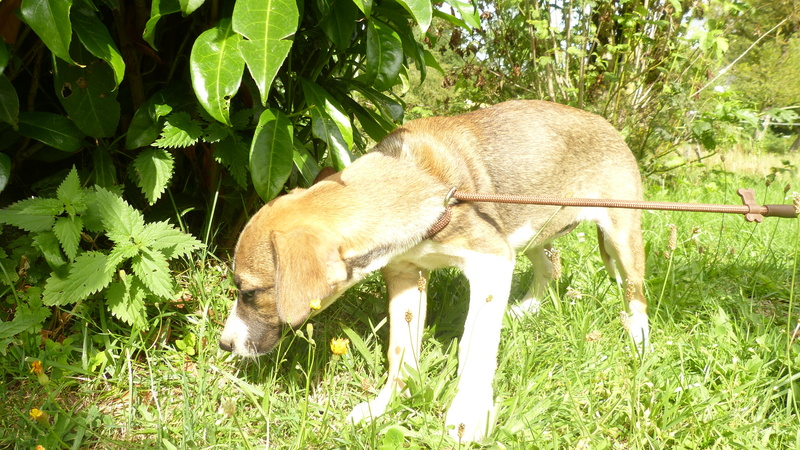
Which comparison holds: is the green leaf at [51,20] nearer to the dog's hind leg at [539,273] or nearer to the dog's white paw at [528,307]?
the dog's white paw at [528,307]

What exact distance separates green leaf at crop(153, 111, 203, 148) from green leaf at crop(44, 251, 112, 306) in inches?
22.0

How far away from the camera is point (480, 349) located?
2377 mm

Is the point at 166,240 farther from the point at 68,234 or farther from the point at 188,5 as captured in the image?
the point at 188,5

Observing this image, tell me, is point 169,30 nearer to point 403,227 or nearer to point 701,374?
point 403,227

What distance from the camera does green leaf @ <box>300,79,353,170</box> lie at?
251cm

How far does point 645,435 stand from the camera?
212 centimetres

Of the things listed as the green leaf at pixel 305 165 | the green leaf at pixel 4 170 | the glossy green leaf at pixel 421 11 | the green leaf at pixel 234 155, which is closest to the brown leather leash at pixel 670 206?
the green leaf at pixel 305 165

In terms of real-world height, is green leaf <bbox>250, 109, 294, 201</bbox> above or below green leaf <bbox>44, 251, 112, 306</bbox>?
above

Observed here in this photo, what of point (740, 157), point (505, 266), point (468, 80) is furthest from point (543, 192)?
point (740, 157)

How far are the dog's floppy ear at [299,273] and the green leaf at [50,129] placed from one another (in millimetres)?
1022

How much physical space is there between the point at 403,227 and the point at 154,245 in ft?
3.52

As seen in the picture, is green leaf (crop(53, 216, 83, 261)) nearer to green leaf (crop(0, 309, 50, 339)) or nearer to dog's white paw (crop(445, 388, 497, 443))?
green leaf (crop(0, 309, 50, 339))

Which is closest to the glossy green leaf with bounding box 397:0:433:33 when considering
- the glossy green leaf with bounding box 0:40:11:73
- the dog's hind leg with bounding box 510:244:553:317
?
the glossy green leaf with bounding box 0:40:11:73

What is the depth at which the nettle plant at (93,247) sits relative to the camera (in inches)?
89.0
